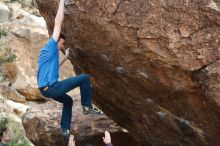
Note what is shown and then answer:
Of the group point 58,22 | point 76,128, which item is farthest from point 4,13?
point 58,22

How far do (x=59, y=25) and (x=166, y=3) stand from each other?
194 centimetres

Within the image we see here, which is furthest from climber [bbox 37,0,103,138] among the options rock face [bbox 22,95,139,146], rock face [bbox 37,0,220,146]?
rock face [bbox 22,95,139,146]

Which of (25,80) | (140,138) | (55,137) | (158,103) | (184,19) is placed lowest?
(25,80)

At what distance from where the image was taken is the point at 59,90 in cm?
753

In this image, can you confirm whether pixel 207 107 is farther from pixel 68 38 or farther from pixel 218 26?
pixel 68 38

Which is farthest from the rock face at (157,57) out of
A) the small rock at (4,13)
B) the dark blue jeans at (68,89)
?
the small rock at (4,13)

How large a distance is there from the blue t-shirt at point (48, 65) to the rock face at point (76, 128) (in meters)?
3.68

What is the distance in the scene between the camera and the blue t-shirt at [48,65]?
7449 mm

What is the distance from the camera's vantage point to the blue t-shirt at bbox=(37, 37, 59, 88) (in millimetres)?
7449

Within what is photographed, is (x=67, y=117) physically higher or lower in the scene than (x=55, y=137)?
higher

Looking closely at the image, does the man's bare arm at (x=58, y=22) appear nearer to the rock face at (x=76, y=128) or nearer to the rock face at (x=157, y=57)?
the rock face at (x=157, y=57)

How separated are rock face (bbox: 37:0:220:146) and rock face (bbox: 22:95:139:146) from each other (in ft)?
7.26

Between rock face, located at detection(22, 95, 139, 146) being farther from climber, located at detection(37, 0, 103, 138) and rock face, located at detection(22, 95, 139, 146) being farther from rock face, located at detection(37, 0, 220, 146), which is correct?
climber, located at detection(37, 0, 103, 138)

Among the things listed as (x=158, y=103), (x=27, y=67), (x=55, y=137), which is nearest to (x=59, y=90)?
(x=158, y=103)
